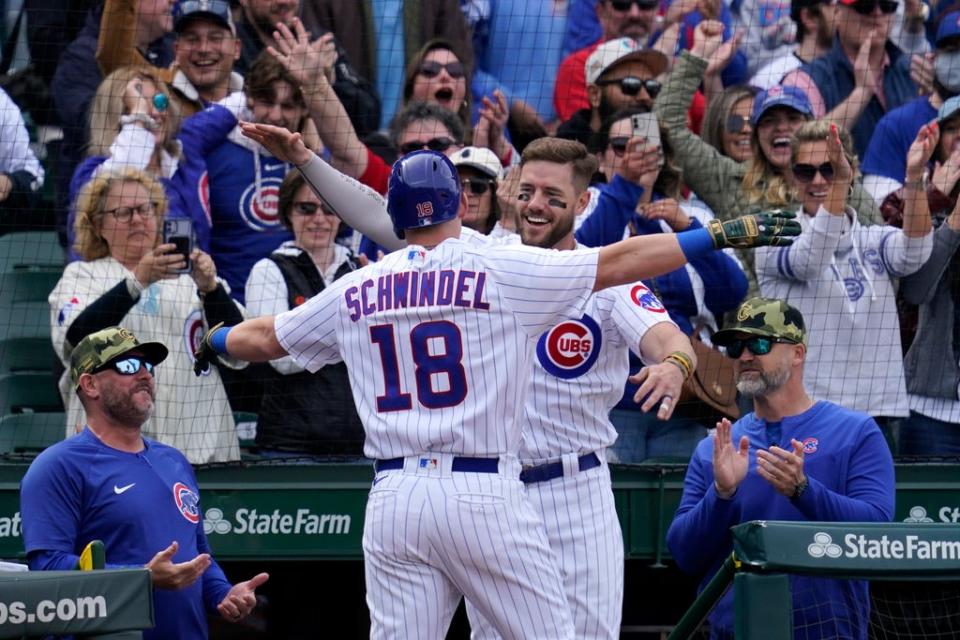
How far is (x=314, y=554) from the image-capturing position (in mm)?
5793

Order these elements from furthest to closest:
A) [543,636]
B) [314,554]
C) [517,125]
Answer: [517,125] → [314,554] → [543,636]

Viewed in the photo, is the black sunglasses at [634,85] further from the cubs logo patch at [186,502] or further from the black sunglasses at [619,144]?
the cubs logo patch at [186,502]

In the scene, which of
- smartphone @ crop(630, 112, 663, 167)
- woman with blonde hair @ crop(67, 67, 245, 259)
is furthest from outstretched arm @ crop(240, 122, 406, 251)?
smartphone @ crop(630, 112, 663, 167)

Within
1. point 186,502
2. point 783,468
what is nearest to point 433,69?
point 186,502

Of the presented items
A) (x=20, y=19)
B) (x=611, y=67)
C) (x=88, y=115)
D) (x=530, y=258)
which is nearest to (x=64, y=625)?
(x=530, y=258)

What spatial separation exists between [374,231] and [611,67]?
2.85 metres

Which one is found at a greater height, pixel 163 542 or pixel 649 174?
pixel 649 174

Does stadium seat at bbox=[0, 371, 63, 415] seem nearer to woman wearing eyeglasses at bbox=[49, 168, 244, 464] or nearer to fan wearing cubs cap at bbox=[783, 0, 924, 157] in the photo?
woman wearing eyeglasses at bbox=[49, 168, 244, 464]

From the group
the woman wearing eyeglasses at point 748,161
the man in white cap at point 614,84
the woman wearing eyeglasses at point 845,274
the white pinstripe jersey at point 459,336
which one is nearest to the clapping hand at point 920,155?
the woman wearing eyeglasses at point 845,274

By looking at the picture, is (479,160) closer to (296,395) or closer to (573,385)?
(296,395)

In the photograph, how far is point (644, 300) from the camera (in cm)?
428

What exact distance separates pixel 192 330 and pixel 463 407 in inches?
102

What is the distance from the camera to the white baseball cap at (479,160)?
238 inches

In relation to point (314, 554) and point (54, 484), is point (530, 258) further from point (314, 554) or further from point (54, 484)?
point (314, 554)
